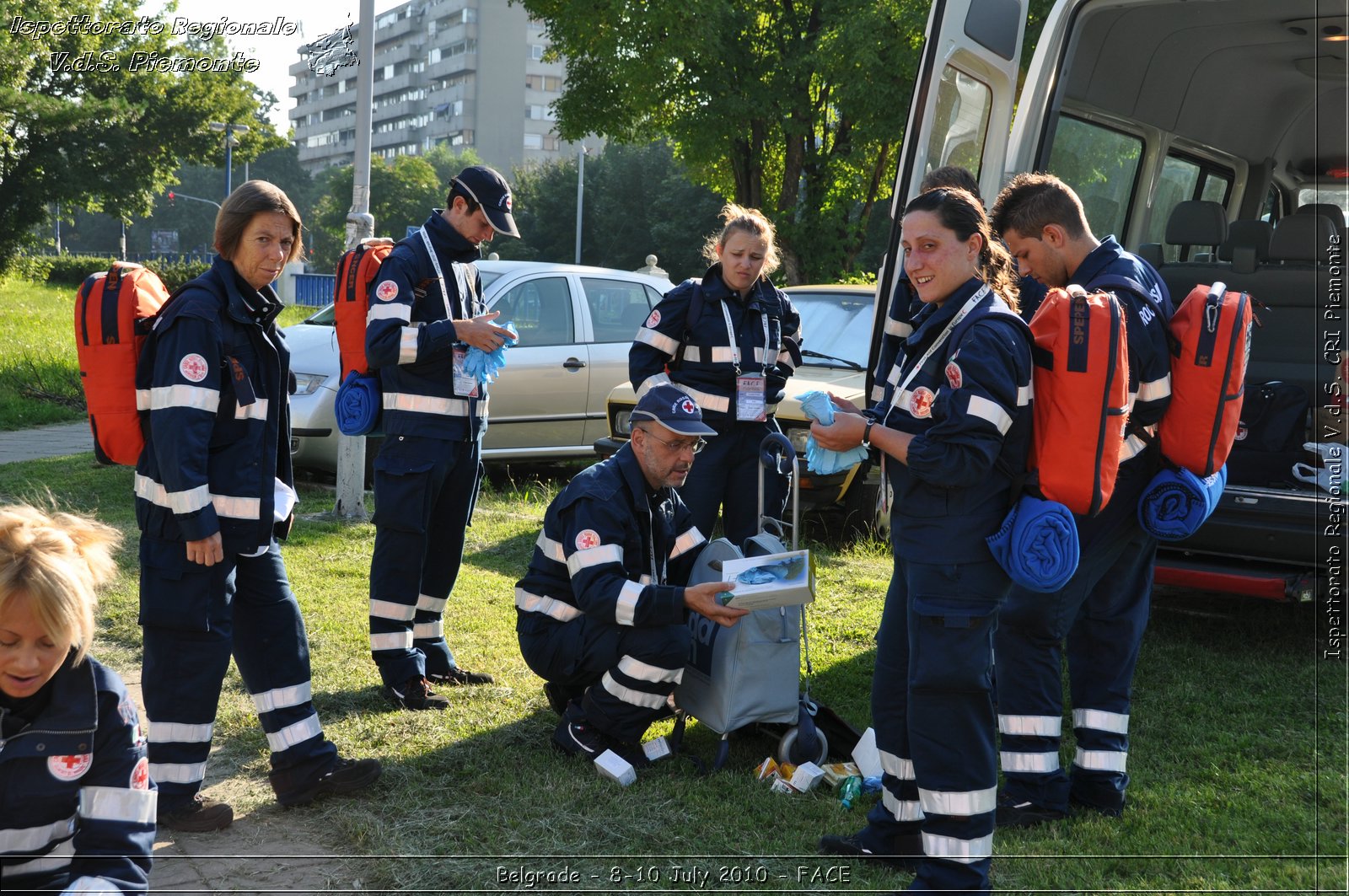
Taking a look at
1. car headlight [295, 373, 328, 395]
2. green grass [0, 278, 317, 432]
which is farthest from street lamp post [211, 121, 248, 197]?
car headlight [295, 373, 328, 395]

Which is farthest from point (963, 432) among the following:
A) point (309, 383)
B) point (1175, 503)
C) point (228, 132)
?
point (228, 132)

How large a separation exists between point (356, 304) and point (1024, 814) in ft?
11.0

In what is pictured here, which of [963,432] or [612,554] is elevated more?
[963,432]

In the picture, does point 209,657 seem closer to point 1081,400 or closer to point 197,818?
point 197,818

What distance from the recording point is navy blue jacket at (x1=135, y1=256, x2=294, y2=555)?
138 inches

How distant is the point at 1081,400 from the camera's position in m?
3.04

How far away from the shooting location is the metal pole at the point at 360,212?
828 centimetres

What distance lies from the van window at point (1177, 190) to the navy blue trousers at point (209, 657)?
19.4ft

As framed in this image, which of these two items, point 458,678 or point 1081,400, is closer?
point 1081,400

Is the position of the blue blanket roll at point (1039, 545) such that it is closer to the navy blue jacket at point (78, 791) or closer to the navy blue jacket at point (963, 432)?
the navy blue jacket at point (963, 432)

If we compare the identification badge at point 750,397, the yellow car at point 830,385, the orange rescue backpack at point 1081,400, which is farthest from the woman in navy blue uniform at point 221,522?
the yellow car at point 830,385

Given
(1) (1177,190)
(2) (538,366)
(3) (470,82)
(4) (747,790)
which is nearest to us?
(4) (747,790)

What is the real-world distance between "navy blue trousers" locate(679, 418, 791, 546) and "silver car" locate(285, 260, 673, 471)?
4116mm

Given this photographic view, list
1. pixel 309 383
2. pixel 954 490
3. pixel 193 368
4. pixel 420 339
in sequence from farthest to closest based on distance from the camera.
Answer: pixel 309 383
pixel 420 339
pixel 193 368
pixel 954 490
